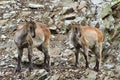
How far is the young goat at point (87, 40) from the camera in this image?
11156 millimetres

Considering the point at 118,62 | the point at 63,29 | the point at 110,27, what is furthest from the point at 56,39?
the point at 118,62

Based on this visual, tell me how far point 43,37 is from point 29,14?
3.94 meters

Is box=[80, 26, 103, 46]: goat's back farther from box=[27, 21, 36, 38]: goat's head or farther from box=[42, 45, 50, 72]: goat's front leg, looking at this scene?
box=[27, 21, 36, 38]: goat's head

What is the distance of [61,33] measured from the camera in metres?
13.9

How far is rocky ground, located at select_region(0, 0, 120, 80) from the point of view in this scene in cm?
1101

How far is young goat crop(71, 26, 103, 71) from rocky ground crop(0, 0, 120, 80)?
41cm

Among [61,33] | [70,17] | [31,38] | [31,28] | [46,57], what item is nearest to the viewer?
[31,28]

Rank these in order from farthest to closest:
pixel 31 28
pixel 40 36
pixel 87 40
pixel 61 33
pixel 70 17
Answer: pixel 70 17 → pixel 61 33 → pixel 87 40 → pixel 40 36 → pixel 31 28

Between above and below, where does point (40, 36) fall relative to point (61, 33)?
above

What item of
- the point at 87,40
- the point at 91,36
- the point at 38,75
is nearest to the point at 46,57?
the point at 38,75

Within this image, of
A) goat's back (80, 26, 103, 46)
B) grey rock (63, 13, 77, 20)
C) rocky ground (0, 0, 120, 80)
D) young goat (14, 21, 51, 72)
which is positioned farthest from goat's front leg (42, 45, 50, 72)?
grey rock (63, 13, 77, 20)

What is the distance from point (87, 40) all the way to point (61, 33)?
2566 mm

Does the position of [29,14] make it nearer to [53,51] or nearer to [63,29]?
[63,29]

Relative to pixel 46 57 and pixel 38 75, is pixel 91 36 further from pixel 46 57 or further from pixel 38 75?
pixel 38 75
